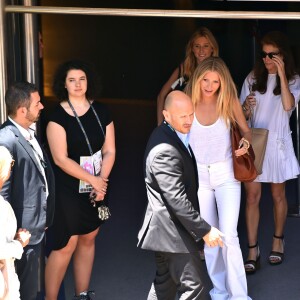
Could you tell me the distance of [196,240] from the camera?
14.0 feet

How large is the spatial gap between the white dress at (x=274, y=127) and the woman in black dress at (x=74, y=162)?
139 centimetres

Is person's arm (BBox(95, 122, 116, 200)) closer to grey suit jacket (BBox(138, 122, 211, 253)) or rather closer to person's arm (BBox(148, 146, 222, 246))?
grey suit jacket (BBox(138, 122, 211, 253))

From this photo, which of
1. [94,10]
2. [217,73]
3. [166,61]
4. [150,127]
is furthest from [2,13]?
[166,61]

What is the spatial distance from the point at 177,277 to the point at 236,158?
1117 mm

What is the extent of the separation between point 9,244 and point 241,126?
82.2 inches

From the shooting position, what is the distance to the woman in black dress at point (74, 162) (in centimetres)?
500

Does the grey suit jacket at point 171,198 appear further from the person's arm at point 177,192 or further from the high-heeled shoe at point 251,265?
the high-heeled shoe at point 251,265

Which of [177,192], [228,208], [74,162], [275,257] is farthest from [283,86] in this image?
[177,192]

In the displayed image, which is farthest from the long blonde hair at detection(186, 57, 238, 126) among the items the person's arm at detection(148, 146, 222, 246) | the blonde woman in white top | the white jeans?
the person's arm at detection(148, 146, 222, 246)

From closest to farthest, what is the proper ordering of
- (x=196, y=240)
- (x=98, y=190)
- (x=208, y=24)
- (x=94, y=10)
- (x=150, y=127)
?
(x=196, y=240)
(x=94, y=10)
(x=98, y=190)
(x=150, y=127)
(x=208, y=24)

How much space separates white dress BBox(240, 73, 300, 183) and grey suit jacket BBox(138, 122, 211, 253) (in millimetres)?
1642

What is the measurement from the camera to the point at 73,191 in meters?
5.07

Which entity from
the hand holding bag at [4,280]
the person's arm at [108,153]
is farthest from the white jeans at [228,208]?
the hand holding bag at [4,280]

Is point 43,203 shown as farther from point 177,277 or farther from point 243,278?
point 243,278
